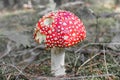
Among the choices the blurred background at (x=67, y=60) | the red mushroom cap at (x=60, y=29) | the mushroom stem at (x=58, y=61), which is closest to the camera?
the red mushroom cap at (x=60, y=29)

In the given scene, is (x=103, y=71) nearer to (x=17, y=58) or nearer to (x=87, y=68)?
(x=87, y=68)

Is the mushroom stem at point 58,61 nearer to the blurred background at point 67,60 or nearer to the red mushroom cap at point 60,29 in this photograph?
the blurred background at point 67,60

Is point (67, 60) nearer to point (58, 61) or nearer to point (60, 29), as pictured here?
point (58, 61)

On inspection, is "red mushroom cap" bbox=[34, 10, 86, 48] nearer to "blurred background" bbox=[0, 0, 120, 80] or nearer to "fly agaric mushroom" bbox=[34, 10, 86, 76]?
"fly agaric mushroom" bbox=[34, 10, 86, 76]

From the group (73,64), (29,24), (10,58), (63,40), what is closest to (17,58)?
(10,58)

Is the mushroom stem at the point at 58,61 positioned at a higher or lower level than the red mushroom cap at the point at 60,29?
lower

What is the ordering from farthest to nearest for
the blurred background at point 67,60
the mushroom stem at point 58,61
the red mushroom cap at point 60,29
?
1. the mushroom stem at point 58,61
2. the blurred background at point 67,60
3. the red mushroom cap at point 60,29

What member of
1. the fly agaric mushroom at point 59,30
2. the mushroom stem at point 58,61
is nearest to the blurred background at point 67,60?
the mushroom stem at point 58,61

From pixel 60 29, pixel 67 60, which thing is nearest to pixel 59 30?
pixel 60 29
